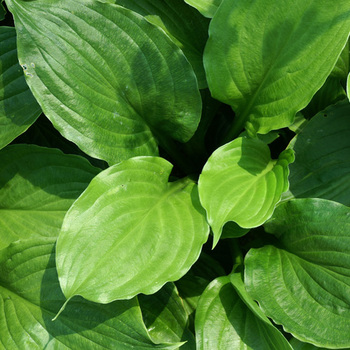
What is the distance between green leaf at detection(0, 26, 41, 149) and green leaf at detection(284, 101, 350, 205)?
0.64m

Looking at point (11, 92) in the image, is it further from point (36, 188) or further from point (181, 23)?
point (181, 23)

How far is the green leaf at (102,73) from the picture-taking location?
906mm

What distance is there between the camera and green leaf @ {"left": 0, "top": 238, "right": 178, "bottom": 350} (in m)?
0.90

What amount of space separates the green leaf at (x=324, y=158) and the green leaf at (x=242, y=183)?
84 millimetres

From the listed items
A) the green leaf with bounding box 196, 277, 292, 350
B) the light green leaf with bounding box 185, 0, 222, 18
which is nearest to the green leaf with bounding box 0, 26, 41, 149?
the light green leaf with bounding box 185, 0, 222, 18

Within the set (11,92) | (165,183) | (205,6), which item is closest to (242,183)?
(165,183)

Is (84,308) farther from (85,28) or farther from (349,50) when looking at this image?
(349,50)

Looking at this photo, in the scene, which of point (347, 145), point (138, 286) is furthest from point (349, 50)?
point (138, 286)

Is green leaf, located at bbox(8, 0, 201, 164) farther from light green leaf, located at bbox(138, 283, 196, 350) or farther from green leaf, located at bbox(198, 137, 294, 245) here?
light green leaf, located at bbox(138, 283, 196, 350)

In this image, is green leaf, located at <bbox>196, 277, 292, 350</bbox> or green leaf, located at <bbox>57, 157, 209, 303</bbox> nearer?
green leaf, located at <bbox>57, 157, 209, 303</bbox>

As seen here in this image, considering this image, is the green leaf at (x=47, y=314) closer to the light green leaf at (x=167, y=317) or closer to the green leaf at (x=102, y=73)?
the light green leaf at (x=167, y=317)

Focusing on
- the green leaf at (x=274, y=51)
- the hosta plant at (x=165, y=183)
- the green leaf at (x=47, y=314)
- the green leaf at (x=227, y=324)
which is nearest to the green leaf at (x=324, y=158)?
the hosta plant at (x=165, y=183)

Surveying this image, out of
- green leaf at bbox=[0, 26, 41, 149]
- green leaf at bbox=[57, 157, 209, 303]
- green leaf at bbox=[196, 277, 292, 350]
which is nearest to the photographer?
green leaf at bbox=[57, 157, 209, 303]

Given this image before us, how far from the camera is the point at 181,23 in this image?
1116 mm
